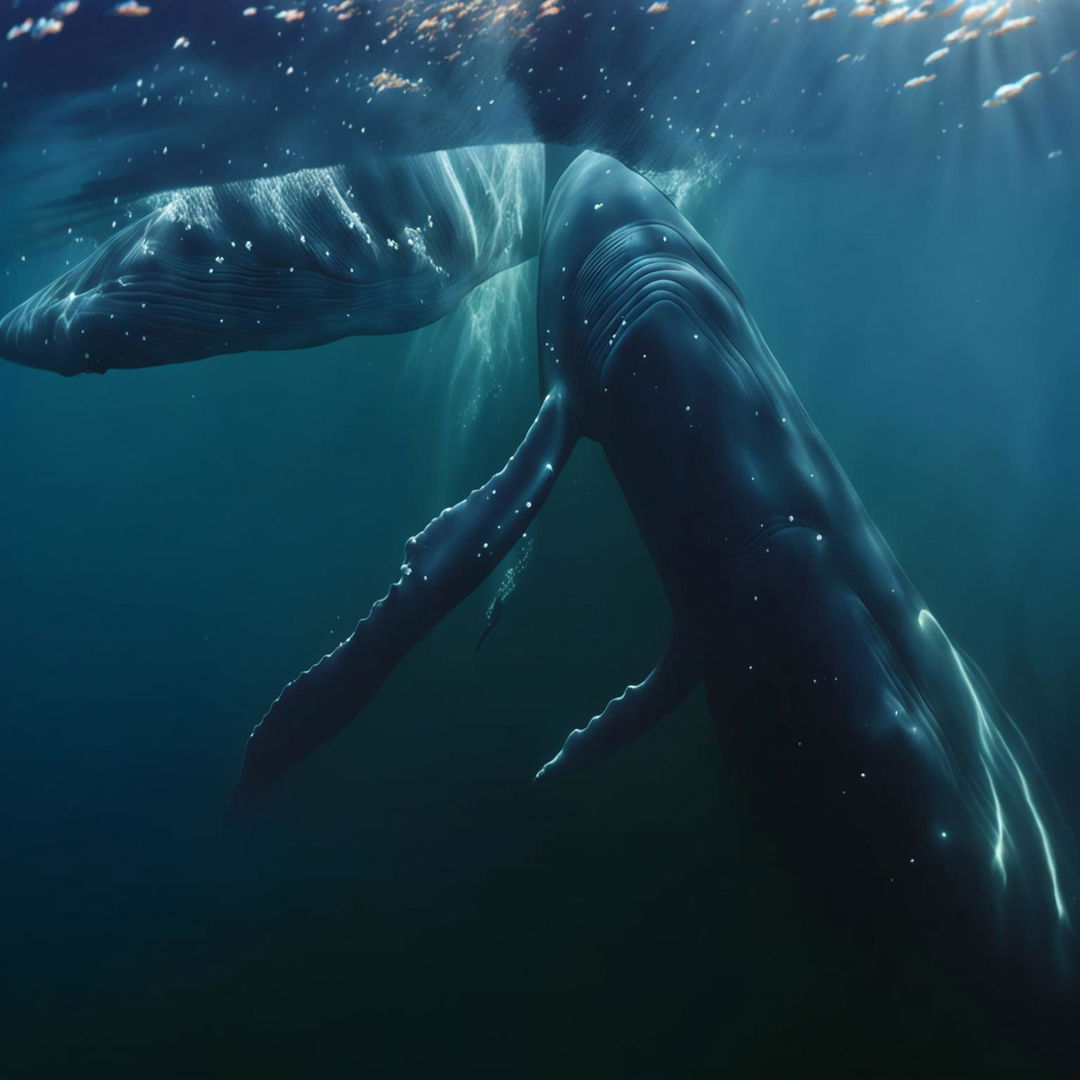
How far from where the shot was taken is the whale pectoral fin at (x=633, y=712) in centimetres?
592

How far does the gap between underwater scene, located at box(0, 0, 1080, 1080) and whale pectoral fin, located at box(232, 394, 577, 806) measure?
0.10 feet

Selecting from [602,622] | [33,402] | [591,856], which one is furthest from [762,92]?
[33,402]

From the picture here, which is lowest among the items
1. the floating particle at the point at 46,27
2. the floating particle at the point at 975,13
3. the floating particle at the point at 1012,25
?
the floating particle at the point at 1012,25

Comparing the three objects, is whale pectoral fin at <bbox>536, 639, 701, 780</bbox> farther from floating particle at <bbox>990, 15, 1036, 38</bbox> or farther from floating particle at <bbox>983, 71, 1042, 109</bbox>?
floating particle at <bbox>983, 71, 1042, 109</bbox>

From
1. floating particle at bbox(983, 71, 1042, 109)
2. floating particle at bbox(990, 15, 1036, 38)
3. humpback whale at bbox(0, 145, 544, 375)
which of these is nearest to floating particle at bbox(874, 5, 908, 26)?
floating particle at bbox(990, 15, 1036, 38)

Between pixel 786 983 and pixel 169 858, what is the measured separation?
11088mm

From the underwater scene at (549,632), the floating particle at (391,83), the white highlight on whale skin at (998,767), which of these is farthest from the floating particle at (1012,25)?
the white highlight on whale skin at (998,767)

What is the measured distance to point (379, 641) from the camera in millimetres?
5047

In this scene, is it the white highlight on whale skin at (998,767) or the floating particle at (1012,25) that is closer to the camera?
the white highlight on whale skin at (998,767)

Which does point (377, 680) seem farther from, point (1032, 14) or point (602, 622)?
point (1032, 14)

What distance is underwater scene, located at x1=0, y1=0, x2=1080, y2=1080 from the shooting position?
189 inches

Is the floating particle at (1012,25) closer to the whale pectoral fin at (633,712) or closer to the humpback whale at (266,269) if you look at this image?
the humpback whale at (266,269)

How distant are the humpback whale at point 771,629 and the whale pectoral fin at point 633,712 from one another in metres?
0.04

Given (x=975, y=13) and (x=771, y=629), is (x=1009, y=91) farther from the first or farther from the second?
(x=771, y=629)
